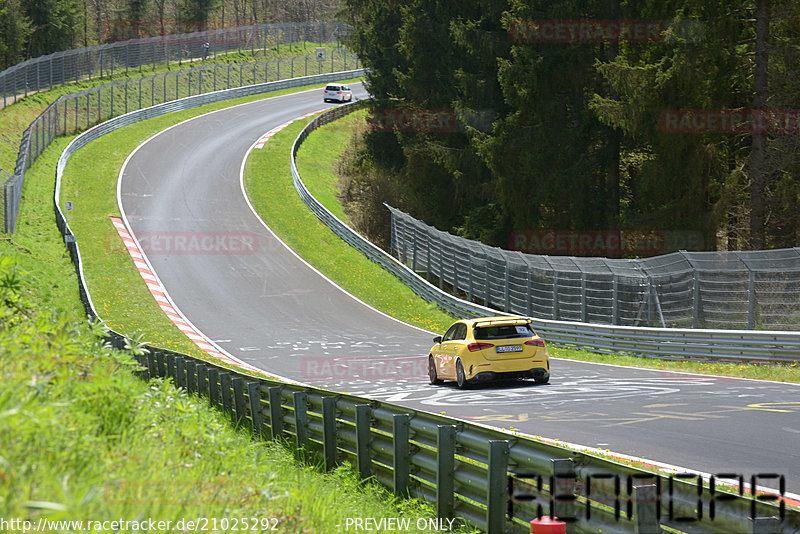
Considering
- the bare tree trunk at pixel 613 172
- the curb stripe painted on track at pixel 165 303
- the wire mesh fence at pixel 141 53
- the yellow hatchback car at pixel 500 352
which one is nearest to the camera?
the yellow hatchback car at pixel 500 352

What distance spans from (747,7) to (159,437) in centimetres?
2937

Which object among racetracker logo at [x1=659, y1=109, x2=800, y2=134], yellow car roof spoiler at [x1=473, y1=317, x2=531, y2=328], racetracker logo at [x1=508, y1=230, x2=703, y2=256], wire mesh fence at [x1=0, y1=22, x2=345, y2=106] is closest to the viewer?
yellow car roof spoiler at [x1=473, y1=317, x2=531, y2=328]

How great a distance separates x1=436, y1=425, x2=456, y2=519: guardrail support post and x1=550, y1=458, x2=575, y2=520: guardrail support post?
172 centimetres

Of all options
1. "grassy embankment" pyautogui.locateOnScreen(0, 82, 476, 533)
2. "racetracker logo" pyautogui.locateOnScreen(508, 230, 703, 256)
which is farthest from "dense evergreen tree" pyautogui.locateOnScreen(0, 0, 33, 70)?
"grassy embankment" pyautogui.locateOnScreen(0, 82, 476, 533)

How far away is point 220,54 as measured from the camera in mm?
98625

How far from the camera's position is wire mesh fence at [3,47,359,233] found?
Answer: 5006 centimetres

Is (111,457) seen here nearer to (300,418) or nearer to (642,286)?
(300,418)

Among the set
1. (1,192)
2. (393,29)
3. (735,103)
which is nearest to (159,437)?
(735,103)

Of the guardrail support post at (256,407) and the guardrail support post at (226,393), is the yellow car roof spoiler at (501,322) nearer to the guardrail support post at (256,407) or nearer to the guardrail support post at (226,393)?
the guardrail support post at (226,393)

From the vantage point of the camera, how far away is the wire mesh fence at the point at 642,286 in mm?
21656

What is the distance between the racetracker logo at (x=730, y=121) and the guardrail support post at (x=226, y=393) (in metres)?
21.4

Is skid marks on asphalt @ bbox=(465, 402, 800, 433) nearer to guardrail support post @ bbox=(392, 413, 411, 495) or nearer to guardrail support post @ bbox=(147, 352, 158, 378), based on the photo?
guardrail support post @ bbox=(392, 413, 411, 495)

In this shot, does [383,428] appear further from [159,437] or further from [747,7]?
[747,7]
